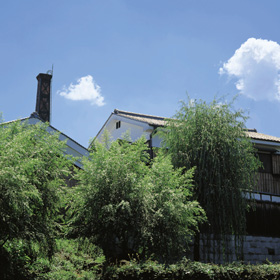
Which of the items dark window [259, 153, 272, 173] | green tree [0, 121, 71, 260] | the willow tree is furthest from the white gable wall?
green tree [0, 121, 71, 260]

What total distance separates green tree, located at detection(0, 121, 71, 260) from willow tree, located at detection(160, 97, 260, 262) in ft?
15.7

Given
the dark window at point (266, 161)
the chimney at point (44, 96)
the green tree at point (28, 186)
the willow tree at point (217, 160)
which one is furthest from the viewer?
the chimney at point (44, 96)

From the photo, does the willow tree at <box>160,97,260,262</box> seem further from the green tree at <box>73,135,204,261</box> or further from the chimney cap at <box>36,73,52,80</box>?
the chimney cap at <box>36,73,52,80</box>

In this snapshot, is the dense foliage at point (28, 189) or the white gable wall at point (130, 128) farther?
the white gable wall at point (130, 128)

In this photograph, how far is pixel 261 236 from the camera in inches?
617

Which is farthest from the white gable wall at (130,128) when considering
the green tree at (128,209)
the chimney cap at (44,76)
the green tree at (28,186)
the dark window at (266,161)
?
the green tree at (28,186)

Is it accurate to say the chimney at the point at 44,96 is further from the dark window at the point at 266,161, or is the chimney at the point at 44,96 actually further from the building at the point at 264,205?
the dark window at the point at 266,161

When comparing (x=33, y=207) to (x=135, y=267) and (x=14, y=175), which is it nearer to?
(x=14, y=175)

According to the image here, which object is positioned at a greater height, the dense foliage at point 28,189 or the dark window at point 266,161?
the dark window at point 266,161

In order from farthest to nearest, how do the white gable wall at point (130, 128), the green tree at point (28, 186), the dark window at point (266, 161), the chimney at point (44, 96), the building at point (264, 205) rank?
1. the chimney at point (44, 96)
2. the dark window at point (266, 161)
3. the white gable wall at point (130, 128)
4. the building at point (264, 205)
5. the green tree at point (28, 186)

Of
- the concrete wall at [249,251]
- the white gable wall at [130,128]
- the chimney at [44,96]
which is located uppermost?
the chimney at [44,96]

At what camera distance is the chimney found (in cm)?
2527

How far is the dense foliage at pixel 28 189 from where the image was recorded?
8.41 m

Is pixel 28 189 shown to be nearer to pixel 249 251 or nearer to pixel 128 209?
pixel 128 209
